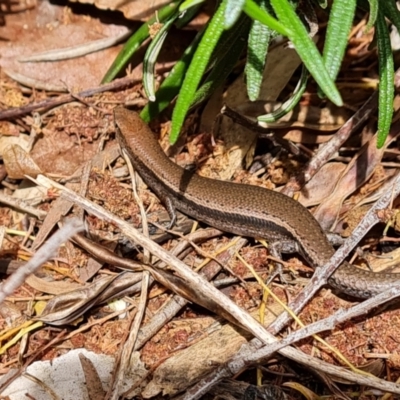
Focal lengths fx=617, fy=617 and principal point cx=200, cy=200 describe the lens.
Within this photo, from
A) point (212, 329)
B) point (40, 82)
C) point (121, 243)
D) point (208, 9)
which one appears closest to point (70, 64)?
point (40, 82)

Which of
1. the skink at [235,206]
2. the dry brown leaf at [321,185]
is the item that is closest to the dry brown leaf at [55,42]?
the skink at [235,206]

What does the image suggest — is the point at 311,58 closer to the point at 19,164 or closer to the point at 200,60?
the point at 200,60

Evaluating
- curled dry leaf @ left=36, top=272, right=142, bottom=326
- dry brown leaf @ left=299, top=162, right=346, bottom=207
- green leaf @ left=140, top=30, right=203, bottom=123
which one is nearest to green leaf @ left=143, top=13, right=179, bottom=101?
green leaf @ left=140, top=30, right=203, bottom=123

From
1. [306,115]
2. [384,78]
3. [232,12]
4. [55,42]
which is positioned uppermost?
[232,12]

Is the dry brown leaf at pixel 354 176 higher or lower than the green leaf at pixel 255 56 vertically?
lower

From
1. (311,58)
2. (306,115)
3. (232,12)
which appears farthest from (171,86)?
(232,12)

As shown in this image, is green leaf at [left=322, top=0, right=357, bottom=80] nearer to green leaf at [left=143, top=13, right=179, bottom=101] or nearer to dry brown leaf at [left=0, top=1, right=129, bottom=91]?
green leaf at [left=143, top=13, right=179, bottom=101]

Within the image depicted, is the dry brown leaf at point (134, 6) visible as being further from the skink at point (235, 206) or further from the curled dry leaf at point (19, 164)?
the curled dry leaf at point (19, 164)
